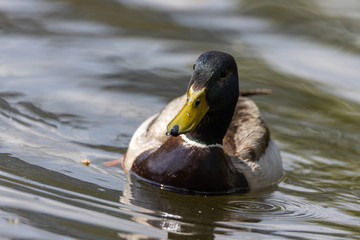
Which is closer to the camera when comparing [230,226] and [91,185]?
[230,226]

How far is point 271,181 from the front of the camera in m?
7.70

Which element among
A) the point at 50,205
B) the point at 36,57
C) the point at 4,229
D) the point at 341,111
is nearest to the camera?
the point at 4,229

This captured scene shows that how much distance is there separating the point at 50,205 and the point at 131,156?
5.91ft

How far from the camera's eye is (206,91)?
659 centimetres

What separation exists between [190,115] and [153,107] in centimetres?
288

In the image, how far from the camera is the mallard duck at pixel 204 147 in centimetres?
659

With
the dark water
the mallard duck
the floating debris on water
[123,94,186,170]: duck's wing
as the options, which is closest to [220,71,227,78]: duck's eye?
the mallard duck

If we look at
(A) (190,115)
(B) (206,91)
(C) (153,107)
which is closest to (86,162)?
(A) (190,115)

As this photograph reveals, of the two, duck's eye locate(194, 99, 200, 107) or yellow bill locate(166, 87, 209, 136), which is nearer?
yellow bill locate(166, 87, 209, 136)

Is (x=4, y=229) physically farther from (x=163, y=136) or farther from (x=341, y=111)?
(x=341, y=111)

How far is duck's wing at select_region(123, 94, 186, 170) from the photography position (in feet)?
24.0

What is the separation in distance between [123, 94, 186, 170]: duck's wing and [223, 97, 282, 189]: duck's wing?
572 millimetres

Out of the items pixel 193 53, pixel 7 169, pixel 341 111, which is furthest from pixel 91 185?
pixel 193 53

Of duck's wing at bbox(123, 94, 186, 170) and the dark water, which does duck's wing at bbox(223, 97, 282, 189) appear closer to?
the dark water
